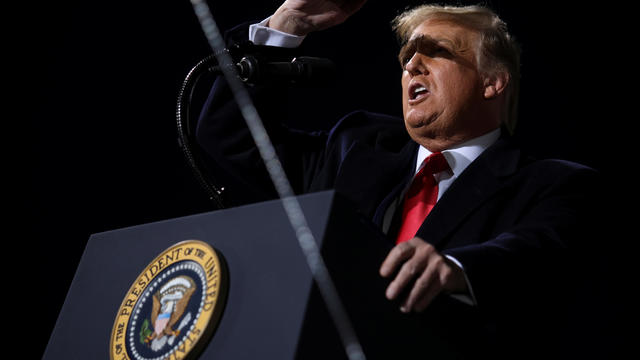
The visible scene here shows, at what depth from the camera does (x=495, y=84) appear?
152 centimetres

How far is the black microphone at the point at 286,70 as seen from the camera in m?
0.90

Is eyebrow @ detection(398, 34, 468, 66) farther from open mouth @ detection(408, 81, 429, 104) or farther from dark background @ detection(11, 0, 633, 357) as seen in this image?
dark background @ detection(11, 0, 633, 357)

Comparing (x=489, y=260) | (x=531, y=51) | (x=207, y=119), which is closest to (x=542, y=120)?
(x=531, y=51)

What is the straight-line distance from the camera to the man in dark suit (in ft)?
2.94

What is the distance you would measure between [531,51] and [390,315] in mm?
1642

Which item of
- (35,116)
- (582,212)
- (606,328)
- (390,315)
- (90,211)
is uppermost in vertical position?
(390,315)

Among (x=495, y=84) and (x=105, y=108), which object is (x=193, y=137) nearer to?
(x=495, y=84)

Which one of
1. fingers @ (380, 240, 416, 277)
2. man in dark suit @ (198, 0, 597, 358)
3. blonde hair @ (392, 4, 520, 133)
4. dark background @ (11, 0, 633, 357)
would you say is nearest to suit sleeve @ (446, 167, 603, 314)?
man in dark suit @ (198, 0, 597, 358)

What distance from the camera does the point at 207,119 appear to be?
155 cm

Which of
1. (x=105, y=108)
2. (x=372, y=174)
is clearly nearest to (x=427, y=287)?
(x=372, y=174)

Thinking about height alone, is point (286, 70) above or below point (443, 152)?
above

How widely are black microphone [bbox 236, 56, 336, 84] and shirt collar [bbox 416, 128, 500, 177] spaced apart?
481 mm

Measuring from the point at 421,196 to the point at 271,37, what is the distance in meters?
0.48

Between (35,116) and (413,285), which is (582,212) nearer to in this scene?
(413,285)
